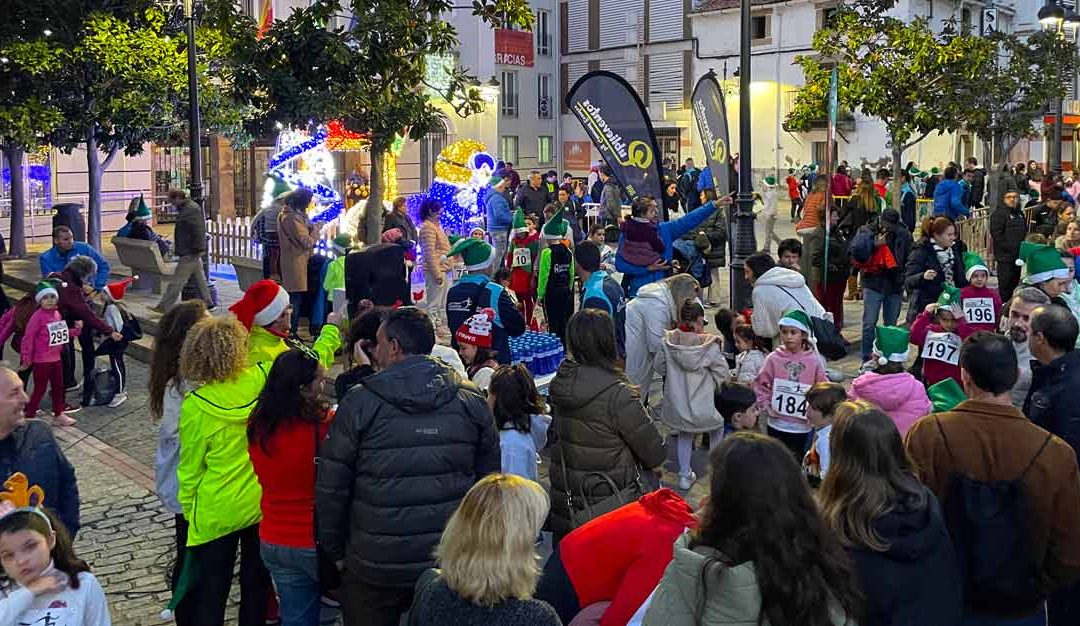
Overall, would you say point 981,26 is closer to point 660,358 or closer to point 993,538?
point 660,358

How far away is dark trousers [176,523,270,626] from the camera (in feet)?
17.4

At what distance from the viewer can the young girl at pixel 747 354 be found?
8.05 meters

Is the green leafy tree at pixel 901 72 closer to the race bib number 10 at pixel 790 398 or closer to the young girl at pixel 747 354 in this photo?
the young girl at pixel 747 354

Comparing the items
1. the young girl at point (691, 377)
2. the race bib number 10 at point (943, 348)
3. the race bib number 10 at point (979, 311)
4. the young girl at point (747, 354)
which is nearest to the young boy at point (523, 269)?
the young girl at point (747, 354)

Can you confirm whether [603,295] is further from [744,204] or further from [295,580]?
[295,580]

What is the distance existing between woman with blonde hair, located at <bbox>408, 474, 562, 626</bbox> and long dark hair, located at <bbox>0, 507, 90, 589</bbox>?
1.55 metres

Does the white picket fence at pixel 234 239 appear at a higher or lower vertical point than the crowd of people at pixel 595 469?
higher

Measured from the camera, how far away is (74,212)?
21078mm

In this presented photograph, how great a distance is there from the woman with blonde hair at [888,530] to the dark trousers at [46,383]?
8168 millimetres

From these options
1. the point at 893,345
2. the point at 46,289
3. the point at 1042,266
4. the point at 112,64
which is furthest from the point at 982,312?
the point at 112,64

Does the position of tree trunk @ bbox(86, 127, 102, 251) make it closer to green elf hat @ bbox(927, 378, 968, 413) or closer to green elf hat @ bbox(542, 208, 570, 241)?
green elf hat @ bbox(542, 208, 570, 241)

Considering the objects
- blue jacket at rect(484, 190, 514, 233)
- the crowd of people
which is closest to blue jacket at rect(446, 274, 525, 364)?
the crowd of people

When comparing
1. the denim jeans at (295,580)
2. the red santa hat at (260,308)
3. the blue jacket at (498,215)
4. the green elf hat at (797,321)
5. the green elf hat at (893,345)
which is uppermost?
the blue jacket at (498,215)

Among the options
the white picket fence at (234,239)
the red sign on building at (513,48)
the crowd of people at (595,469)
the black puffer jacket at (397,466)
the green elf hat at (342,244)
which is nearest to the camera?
the crowd of people at (595,469)
